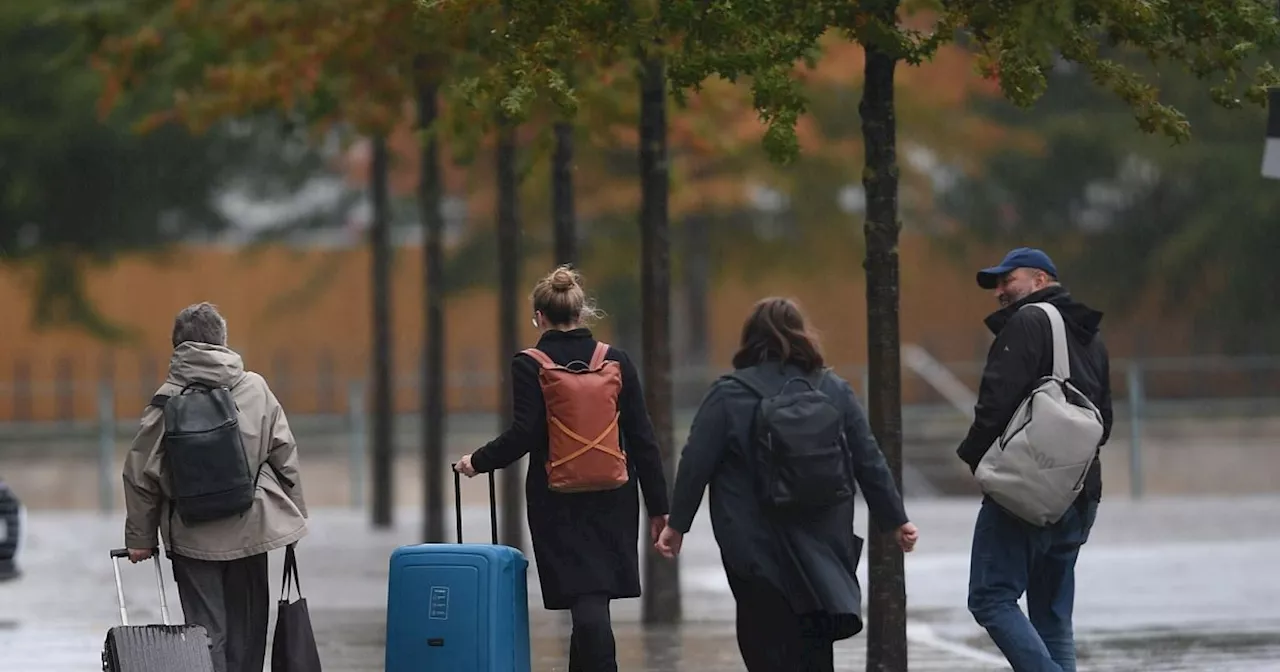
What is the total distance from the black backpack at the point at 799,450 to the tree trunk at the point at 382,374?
13839mm

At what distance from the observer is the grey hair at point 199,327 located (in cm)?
869

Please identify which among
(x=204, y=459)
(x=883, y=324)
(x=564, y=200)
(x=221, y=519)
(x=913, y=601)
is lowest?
(x=913, y=601)

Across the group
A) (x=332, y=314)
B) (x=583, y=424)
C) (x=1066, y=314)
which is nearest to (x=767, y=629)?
(x=583, y=424)

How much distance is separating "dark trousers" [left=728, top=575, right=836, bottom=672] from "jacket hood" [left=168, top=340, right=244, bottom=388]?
2.02 metres

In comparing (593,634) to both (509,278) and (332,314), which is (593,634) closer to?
(509,278)

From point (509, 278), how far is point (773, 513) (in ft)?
28.2

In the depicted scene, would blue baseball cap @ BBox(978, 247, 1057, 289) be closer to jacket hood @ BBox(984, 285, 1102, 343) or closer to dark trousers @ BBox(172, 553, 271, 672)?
jacket hood @ BBox(984, 285, 1102, 343)

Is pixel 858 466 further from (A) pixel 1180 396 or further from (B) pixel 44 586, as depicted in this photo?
(A) pixel 1180 396

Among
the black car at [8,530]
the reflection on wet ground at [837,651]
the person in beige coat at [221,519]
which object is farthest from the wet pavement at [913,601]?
the person in beige coat at [221,519]

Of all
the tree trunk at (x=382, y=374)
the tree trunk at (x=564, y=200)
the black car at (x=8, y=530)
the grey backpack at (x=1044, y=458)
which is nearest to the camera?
the grey backpack at (x=1044, y=458)

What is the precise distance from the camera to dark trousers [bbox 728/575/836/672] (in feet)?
26.7

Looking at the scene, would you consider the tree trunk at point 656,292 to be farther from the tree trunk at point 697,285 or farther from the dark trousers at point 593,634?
the tree trunk at point 697,285

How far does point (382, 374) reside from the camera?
22.0 meters

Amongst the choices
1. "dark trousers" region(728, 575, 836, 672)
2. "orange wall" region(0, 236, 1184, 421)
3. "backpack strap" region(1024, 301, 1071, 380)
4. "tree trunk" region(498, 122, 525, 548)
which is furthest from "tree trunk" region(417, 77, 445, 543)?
"orange wall" region(0, 236, 1184, 421)
